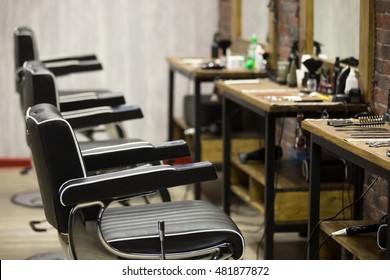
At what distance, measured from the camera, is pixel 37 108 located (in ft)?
11.1

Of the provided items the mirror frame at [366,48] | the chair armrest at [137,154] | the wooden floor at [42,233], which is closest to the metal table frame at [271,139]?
the mirror frame at [366,48]

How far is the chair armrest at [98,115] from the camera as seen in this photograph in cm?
473

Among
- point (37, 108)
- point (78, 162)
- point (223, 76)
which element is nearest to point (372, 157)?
point (78, 162)

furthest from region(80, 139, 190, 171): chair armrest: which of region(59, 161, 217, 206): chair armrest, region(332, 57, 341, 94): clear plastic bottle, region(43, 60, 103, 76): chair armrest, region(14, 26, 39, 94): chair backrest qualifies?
region(43, 60, 103, 76): chair armrest

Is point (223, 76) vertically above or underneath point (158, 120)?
above

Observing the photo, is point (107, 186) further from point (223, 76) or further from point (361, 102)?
point (223, 76)

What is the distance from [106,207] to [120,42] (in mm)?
4275

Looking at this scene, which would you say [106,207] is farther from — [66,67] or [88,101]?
[66,67]

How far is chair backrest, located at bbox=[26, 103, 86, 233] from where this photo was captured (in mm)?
3088

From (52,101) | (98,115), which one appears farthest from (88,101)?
(52,101)

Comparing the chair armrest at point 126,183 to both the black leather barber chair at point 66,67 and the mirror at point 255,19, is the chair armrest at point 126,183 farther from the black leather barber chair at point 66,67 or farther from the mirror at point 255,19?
the mirror at point 255,19

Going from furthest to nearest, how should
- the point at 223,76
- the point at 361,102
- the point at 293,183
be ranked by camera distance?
the point at 223,76 < the point at 293,183 < the point at 361,102

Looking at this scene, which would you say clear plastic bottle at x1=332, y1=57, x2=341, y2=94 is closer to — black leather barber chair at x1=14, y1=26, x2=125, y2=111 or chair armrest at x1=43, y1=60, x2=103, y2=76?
black leather barber chair at x1=14, y1=26, x2=125, y2=111
